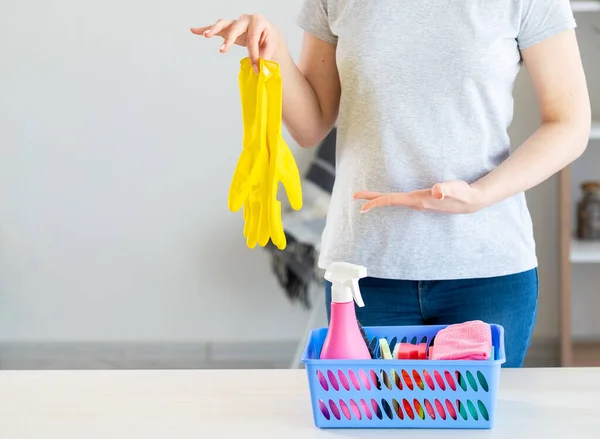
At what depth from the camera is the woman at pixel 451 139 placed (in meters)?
1.18

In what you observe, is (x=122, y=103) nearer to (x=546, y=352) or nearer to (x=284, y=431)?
(x=546, y=352)

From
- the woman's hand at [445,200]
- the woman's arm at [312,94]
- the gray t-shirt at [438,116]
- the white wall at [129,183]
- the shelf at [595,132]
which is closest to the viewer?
the woman's hand at [445,200]

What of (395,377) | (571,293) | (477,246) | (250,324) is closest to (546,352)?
(571,293)

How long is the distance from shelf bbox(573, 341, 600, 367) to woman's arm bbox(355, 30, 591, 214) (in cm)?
157

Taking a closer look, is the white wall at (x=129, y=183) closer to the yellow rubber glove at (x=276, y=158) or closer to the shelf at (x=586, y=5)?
the shelf at (x=586, y=5)

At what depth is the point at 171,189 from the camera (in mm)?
2904

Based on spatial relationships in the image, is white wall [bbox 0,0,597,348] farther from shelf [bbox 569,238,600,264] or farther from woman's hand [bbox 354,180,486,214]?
woman's hand [bbox 354,180,486,214]

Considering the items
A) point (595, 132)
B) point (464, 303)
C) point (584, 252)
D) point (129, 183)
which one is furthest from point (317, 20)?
point (129, 183)

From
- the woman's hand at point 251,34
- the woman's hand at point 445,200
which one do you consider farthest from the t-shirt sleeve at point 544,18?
the woman's hand at point 251,34

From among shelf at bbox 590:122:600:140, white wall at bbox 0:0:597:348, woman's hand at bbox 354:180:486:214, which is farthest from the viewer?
white wall at bbox 0:0:597:348

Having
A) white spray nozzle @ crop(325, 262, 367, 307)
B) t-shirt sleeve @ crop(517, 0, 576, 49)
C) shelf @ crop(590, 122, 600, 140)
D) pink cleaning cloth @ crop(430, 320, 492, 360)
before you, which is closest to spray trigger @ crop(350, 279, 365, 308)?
white spray nozzle @ crop(325, 262, 367, 307)

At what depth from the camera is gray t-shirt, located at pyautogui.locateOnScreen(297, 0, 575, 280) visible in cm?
119

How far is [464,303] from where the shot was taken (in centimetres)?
120

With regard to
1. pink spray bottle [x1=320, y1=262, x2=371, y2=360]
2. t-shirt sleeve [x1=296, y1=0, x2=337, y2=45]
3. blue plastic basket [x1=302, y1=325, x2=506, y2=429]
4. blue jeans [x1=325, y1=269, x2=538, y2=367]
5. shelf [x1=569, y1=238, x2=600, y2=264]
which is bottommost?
shelf [x1=569, y1=238, x2=600, y2=264]
